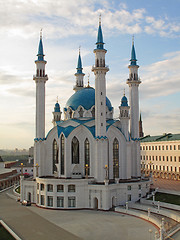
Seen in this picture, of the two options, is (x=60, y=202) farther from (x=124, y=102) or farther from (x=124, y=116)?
(x=124, y=102)

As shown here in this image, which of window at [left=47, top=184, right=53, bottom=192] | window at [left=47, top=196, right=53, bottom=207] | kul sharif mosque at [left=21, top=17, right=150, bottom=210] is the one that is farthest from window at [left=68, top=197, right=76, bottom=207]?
window at [left=47, top=184, right=53, bottom=192]

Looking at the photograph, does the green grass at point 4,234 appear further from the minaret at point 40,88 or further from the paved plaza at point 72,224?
the minaret at point 40,88

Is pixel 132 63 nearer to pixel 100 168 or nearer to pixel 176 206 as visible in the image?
pixel 100 168

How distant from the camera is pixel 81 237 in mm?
27875

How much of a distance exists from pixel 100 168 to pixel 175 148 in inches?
1084

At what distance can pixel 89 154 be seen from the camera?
45.4 meters

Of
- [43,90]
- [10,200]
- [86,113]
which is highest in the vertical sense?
[43,90]

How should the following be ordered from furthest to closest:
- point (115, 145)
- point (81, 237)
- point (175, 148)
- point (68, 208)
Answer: point (175, 148)
point (115, 145)
point (68, 208)
point (81, 237)

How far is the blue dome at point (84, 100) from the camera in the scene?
167 ft

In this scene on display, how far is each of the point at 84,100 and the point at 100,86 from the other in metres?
7.51

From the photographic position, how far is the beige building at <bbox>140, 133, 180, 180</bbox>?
64.1 meters

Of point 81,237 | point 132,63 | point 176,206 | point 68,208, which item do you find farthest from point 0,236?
point 132,63

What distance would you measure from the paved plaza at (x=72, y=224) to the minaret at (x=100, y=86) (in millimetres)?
12756

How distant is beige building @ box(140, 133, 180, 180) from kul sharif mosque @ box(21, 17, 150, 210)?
1467cm
